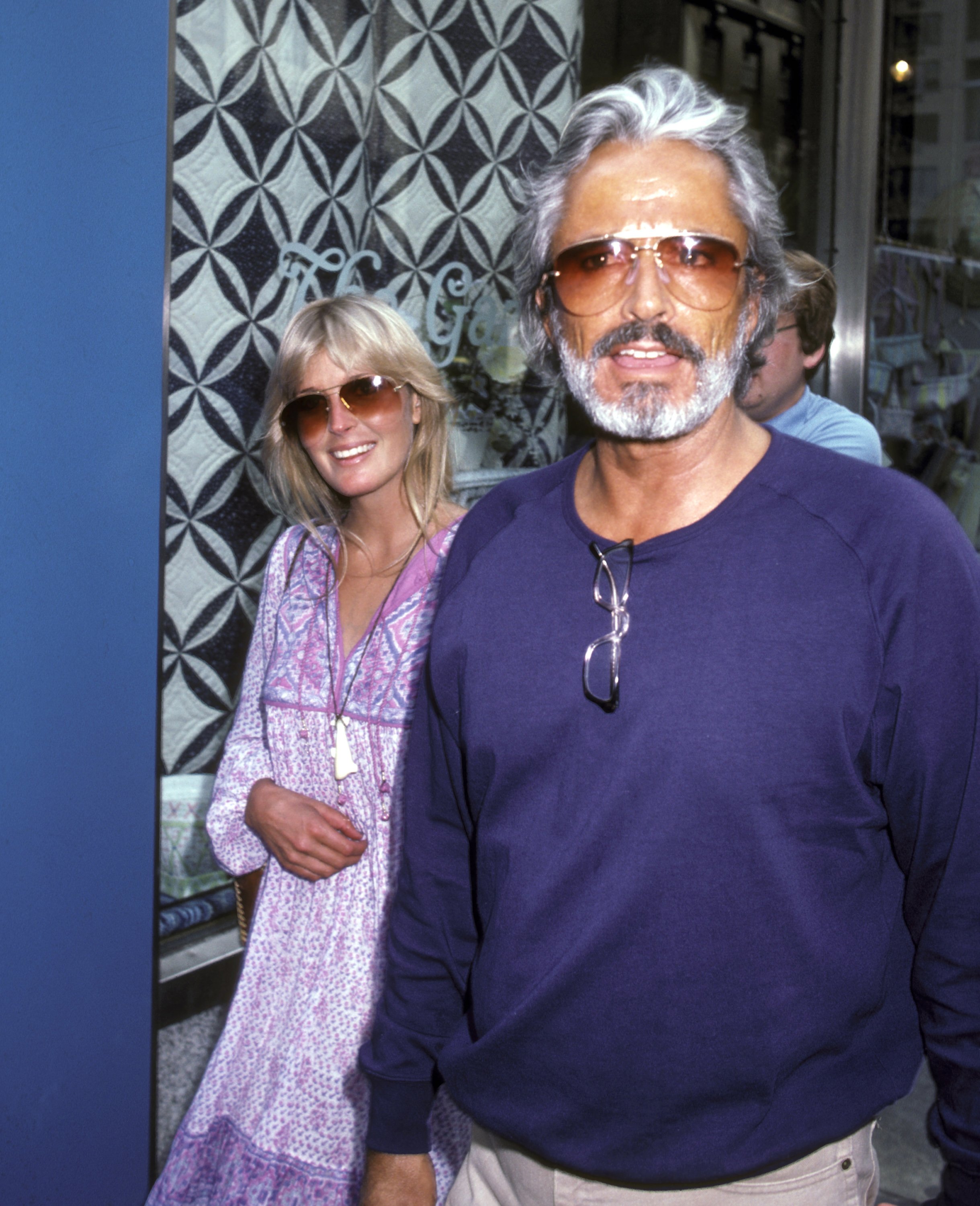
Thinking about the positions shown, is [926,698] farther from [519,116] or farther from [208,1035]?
[519,116]

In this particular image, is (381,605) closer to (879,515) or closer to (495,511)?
(495,511)

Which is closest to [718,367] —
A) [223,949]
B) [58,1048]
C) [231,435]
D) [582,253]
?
[582,253]

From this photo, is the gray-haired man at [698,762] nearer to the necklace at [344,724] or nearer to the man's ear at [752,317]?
the man's ear at [752,317]

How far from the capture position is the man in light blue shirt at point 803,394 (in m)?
2.65

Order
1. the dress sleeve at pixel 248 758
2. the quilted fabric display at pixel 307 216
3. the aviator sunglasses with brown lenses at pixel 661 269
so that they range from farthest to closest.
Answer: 1. the quilted fabric display at pixel 307 216
2. the dress sleeve at pixel 248 758
3. the aviator sunglasses with brown lenses at pixel 661 269

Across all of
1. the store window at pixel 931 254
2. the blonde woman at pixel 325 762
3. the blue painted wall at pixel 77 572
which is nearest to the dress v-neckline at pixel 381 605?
the blonde woman at pixel 325 762

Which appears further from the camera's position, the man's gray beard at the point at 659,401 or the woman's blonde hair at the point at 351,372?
the woman's blonde hair at the point at 351,372

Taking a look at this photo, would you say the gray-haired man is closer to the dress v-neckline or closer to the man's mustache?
the man's mustache

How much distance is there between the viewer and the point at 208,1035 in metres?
3.06

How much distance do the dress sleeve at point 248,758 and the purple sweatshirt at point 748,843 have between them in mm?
912

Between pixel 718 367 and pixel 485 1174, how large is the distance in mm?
1051

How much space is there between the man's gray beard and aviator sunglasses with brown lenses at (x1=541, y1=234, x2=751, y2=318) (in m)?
0.05

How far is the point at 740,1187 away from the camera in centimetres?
124

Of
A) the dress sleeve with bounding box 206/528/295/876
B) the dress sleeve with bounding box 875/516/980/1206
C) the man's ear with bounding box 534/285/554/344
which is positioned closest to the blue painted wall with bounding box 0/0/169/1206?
the dress sleeve with bounding box 206/528/295/876
